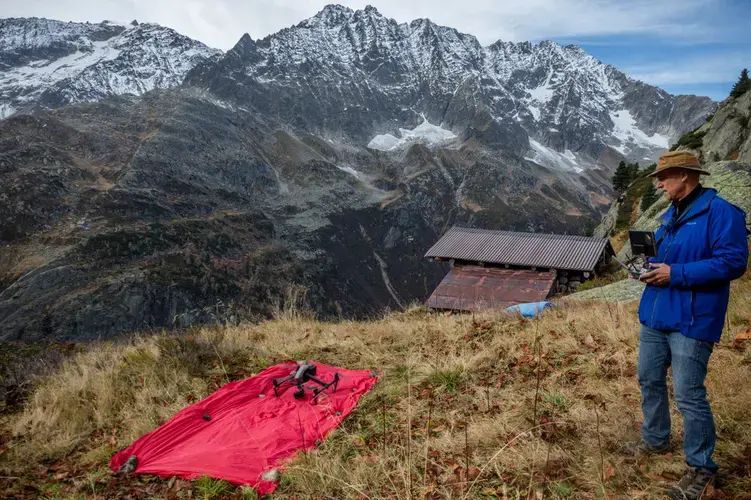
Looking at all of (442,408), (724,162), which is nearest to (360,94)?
(724,162)

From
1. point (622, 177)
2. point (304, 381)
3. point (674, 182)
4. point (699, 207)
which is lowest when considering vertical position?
point (304, 381)

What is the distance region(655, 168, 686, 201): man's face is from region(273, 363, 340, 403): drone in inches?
147

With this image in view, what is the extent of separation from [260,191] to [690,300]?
100496 mm

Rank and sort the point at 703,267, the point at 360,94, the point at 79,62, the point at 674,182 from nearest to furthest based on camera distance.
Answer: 1. the point at 703,267
2. the point at 674,182
3. the point at 360,94
4. the point at 79,62

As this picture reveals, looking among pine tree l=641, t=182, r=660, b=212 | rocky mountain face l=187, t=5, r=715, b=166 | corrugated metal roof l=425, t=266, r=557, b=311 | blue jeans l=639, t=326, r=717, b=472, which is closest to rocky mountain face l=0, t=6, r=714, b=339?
rocky mountain face l=187, t=5, r=715, b=166

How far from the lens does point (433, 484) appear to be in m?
2.96

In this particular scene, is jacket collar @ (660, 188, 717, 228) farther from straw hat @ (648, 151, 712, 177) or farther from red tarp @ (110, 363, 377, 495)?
red tarp @ (110, 363, 377, 495)

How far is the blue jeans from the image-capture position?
105 inches

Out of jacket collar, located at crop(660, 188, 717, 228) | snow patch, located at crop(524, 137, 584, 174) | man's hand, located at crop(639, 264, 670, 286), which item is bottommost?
man's hand, located at crop(639, 264, 670, 286)

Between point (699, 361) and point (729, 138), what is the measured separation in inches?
1058

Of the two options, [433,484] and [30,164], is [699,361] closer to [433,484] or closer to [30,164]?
[433,484]

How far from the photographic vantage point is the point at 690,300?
272 centimetres

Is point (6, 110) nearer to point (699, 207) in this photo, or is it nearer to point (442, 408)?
point (442, 408)

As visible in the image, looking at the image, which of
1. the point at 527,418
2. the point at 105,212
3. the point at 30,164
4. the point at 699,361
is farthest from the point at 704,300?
the point at 30,164
